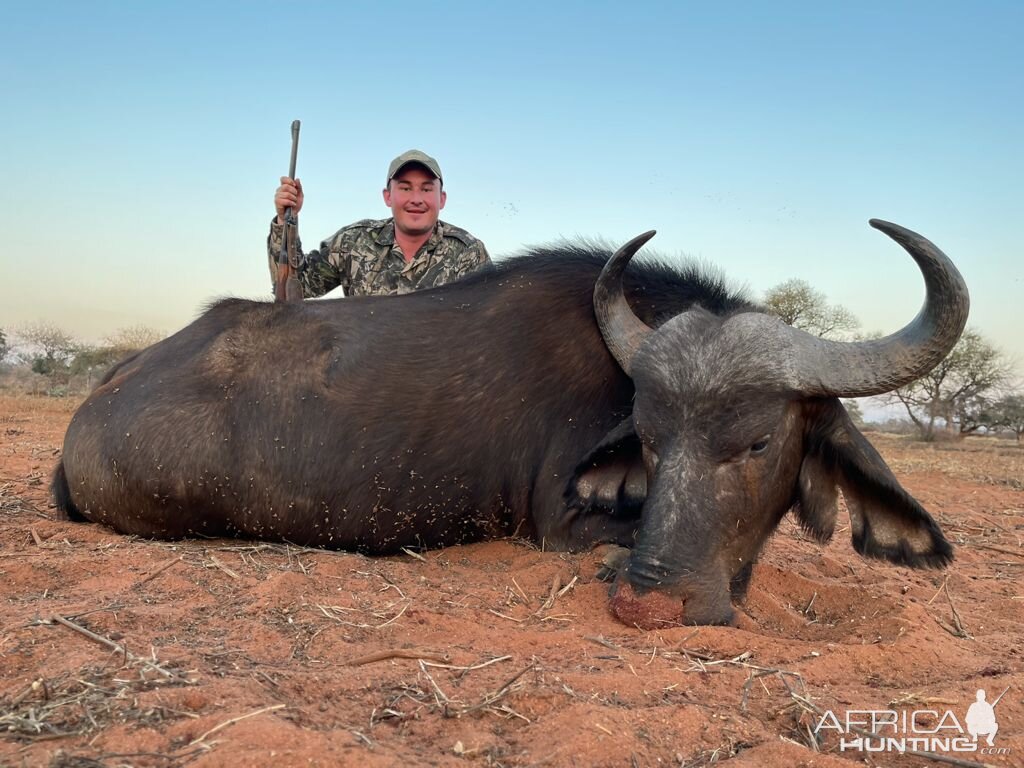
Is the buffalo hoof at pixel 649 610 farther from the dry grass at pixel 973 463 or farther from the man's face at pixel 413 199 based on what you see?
the dry grass at pixel 973 463

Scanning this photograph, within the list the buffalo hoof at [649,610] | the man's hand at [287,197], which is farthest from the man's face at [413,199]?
the buffalo hoof at [649,610]

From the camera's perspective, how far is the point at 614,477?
4.16 metres

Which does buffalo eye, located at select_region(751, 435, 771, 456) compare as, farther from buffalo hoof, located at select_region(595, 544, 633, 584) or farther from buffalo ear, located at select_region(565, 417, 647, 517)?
buffalo hoof, located at select_region(595, 544, 633, 584)

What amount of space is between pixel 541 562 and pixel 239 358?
2.18 meters

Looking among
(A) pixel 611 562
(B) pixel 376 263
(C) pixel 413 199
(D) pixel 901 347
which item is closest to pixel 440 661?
(A) pixel 611 562

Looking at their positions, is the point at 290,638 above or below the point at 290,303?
below

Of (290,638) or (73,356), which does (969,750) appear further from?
(73,356)

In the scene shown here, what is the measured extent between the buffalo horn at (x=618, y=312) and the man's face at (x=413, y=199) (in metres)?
3.97

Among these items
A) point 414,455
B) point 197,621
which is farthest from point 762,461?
point 197,621

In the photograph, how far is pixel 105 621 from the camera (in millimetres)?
2777

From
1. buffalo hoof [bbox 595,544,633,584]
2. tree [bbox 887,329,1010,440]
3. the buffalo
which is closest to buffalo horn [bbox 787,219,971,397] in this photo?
the buffalo

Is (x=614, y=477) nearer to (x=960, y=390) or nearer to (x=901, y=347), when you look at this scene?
(x=901, y=347)

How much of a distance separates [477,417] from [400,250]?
3953 mm

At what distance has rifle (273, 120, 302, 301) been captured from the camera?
24.5 ft
